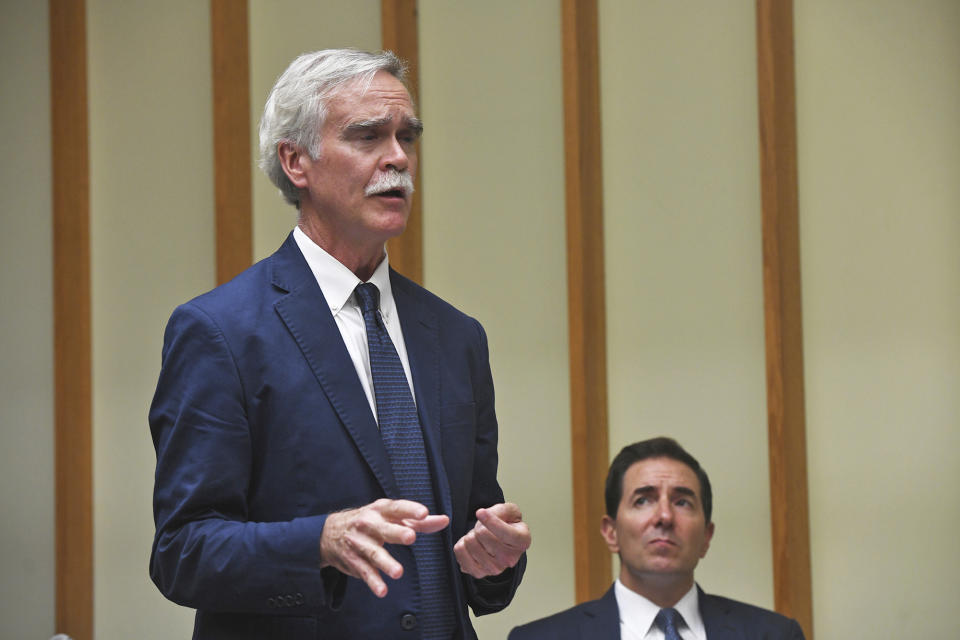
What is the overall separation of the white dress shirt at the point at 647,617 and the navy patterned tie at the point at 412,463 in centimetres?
143

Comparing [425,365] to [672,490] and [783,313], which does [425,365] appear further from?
[783,313]

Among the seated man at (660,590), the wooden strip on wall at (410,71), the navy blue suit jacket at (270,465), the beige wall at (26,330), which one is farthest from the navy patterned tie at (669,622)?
the beige wall at (26,330)

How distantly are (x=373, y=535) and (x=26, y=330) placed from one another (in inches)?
105

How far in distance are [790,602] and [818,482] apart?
Result: 0.35m

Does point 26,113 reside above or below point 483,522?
above

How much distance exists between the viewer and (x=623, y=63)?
3432 mm

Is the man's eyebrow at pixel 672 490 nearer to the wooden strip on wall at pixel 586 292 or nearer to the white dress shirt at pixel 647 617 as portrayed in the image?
the white dress shirt at pixel 647 617

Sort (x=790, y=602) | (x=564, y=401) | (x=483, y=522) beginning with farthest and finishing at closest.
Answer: (x=564, y=401), (x=790, y=602), (x=483, y=522)

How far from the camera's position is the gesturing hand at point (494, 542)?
131 cm

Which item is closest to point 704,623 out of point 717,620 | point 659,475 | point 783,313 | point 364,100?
point 717,620

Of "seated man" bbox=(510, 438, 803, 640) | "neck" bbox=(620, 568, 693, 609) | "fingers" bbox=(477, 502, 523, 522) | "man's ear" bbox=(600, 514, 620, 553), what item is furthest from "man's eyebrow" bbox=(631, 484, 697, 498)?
"fingers" bbox=(477, 502, 523, 522)

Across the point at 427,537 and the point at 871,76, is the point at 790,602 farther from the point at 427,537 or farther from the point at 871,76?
the point at 427,537

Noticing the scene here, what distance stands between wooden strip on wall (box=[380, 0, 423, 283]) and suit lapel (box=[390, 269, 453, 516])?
5.96ft

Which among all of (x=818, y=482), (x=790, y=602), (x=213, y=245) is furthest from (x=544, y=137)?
(x=790, y=602)
